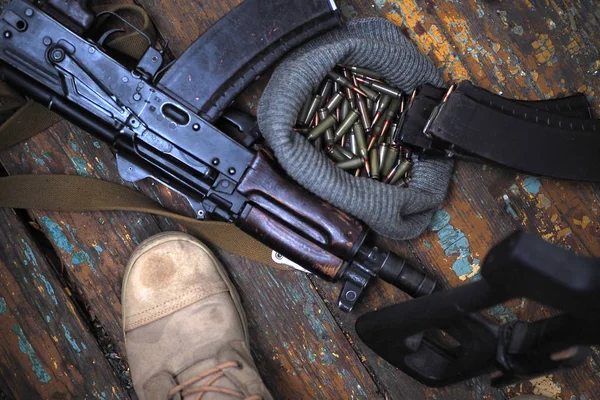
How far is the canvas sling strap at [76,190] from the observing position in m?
1.70

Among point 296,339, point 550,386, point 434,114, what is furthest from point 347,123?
point 550,386

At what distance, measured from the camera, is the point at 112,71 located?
1533 millimetres

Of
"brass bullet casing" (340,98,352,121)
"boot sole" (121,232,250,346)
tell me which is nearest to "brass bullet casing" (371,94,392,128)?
"brass bullet casing" (340,98,352,121)

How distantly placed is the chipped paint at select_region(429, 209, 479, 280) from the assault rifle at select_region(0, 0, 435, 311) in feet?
0.72

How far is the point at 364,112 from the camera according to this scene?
179cm

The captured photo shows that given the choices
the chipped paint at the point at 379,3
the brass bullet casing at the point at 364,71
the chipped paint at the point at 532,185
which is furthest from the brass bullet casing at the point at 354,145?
the chipped paint at the point at 532,185

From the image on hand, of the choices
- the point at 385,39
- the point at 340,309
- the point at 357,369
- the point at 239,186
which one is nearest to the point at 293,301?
the point at 340,309

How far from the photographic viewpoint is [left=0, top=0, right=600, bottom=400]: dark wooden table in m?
1.80

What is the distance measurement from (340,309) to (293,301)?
0.61 feet

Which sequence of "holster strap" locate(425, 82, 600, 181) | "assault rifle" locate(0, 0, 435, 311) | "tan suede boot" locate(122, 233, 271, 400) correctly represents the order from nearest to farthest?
1. "assault rifle" locate(0, 0, 435, 311)
2. "holster strap" locate(425, 82, 600, 181)
3. "tan suede boot" locate(122, 233, 271, 400)

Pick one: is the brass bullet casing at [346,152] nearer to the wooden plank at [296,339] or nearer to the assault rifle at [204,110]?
the assault rifle at [204,110]

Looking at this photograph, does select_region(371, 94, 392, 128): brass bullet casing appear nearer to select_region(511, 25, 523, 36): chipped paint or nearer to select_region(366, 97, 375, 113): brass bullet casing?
select_region(366, 97, 375, 113): brass bullet casing

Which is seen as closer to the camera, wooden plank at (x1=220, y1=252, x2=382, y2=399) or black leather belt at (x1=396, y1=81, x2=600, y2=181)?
black leather belt at (x1=396, y1=81, x2=600, y2=181)

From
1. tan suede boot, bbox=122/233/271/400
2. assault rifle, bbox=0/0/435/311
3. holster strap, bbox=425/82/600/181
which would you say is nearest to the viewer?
assault rifle, bbox=0/0/435/311
